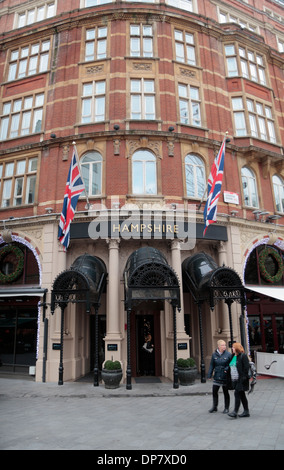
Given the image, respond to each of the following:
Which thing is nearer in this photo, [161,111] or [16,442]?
[16,442]

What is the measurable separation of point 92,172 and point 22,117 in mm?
6134

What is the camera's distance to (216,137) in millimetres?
17719

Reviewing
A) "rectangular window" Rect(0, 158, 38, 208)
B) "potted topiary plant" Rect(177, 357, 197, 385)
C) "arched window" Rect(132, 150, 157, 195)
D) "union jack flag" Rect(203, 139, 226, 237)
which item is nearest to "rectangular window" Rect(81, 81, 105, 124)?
"arched window" Rect(132, 150, 157, 195)

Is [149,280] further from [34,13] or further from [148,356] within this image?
[34,13]

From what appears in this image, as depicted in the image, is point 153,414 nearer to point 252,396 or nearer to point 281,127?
point 252,396

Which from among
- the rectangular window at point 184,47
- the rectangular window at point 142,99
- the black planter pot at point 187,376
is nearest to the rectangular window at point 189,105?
the rectangular window at point 142,99

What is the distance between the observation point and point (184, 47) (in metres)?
18.8

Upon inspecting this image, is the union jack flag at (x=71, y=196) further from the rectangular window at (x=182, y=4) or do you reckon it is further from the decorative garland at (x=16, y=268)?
the rectangular window at (x=182, y=4)

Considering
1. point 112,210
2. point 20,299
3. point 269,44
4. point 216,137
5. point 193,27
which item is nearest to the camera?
point 112,210

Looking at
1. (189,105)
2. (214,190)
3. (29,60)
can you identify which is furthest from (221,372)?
(29,60)

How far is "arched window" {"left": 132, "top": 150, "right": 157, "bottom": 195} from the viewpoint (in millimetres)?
15836

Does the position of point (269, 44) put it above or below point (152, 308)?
above

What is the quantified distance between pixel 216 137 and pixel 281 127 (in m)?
5.78

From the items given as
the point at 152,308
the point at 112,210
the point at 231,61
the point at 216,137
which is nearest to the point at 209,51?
the point at 231,61
